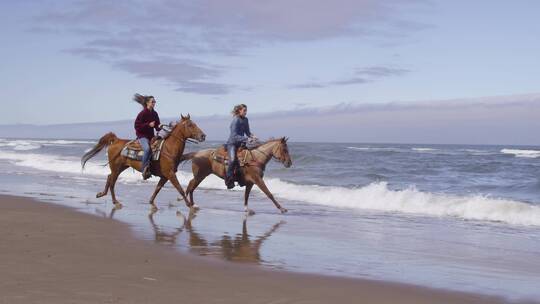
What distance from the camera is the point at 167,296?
18.0 ft

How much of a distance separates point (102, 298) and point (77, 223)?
17.6 ft

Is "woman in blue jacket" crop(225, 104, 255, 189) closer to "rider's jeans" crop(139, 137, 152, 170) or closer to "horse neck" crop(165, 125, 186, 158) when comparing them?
"horse neck" crop(165, 125, 186, 158)

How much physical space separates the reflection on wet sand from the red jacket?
326 cm

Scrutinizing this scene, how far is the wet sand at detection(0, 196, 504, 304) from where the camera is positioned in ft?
18.0

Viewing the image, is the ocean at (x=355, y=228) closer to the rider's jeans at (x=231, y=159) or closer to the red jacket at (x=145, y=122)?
the rider's jeans at (x=231, y=159)

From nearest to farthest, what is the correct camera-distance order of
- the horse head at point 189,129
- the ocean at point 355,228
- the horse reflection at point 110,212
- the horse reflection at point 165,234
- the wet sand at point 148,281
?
the wet sand at point 148,281
the ocean at point 355,228
the horse reflection at point 165,234
the horse reflection at point 110,212
the horse head at point 189,129

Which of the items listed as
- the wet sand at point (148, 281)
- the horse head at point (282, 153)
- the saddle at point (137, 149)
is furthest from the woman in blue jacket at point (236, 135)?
the wet sand at point (148, 281)

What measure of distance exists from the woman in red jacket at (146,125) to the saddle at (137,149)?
0.36ft

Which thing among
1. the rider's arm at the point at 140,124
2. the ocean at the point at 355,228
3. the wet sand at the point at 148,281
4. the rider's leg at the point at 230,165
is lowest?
the ocean at the point at 355,228

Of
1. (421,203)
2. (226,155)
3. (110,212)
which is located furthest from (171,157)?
(421,203)

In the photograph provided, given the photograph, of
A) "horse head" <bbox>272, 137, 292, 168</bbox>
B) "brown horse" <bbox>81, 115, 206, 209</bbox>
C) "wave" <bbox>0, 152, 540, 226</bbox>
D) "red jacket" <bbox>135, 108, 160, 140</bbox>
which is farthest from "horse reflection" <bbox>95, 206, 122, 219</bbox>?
"wave" <bbox>0, 152, 540, 226</bbox>

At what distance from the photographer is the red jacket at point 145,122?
537 inches

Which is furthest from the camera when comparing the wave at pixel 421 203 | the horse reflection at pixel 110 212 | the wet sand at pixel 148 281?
the wave at pixel 421 203

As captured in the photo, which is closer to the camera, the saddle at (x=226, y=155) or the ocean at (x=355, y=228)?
the ocean at (x=355, y=228)
